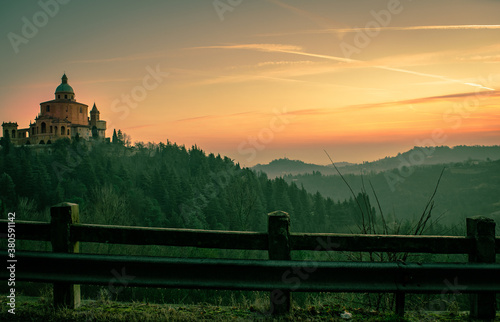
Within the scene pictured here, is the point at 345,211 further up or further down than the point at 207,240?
further down

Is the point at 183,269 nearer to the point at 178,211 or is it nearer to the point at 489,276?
the point at 489,276

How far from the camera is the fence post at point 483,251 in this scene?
4.17m

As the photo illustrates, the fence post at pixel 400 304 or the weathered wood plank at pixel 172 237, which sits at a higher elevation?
the weathered wood plank at pixel 172 237

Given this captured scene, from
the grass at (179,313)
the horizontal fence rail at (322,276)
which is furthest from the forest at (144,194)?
the horizontal fence rail at (322,276)

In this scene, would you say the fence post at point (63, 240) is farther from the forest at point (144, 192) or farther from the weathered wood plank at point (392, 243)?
the forest at point (144, 192)

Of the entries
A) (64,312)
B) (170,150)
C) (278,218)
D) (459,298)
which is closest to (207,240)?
(278,218)

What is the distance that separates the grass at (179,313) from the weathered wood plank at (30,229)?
31.3 inches

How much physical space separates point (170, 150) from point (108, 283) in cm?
15311

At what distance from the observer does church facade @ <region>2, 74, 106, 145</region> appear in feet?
322

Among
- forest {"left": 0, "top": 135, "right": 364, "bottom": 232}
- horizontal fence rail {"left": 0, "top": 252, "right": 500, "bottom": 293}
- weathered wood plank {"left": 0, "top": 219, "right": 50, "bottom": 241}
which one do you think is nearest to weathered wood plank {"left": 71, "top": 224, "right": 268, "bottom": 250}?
horizontal fence rail {"left": 0, "top": 252, "right": 500, "bottom": 293}

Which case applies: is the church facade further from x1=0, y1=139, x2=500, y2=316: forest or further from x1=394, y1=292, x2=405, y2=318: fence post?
x1=394, y1=292, x2=405, y2=318: fence post

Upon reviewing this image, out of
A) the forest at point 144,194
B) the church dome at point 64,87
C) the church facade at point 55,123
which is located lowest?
the forest at point 144,194

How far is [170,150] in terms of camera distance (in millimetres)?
154250

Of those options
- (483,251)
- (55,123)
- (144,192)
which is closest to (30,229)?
(483,251)
